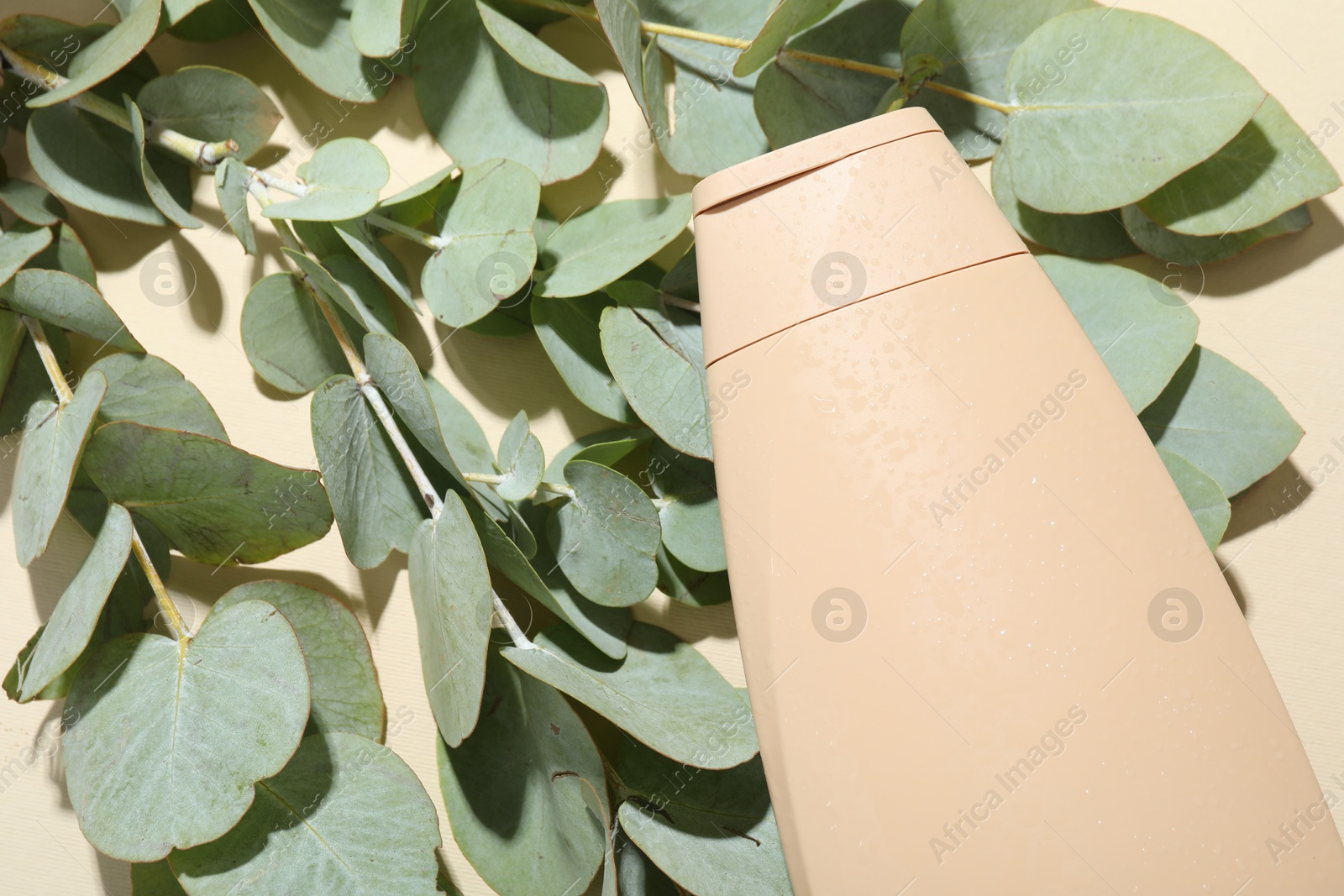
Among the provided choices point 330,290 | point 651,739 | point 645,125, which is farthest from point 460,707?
point 645,125

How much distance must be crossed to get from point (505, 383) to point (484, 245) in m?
0.07

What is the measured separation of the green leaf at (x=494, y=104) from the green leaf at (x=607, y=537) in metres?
0.14

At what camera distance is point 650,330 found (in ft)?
1.18

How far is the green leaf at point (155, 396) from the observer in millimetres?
373

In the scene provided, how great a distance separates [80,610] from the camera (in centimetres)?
33

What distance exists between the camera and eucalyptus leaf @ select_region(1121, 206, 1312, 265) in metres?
0.38

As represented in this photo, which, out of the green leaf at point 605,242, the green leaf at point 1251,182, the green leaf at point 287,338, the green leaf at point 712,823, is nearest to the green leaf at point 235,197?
the green leaf at point 287,338

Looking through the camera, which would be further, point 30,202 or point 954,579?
point 30,202

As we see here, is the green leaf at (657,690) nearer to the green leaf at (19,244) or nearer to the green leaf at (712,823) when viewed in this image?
the green leaf at (712,823)

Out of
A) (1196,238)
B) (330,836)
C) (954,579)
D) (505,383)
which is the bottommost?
(330,836)

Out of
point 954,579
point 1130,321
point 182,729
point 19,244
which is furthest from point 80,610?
point 1130,321

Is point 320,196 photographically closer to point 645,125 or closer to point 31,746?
point 645,125

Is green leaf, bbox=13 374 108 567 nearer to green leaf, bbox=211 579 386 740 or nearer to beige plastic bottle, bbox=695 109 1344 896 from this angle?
green leaf, bbox=211 579 386 740

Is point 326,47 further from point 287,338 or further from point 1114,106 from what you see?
point 1114,106
